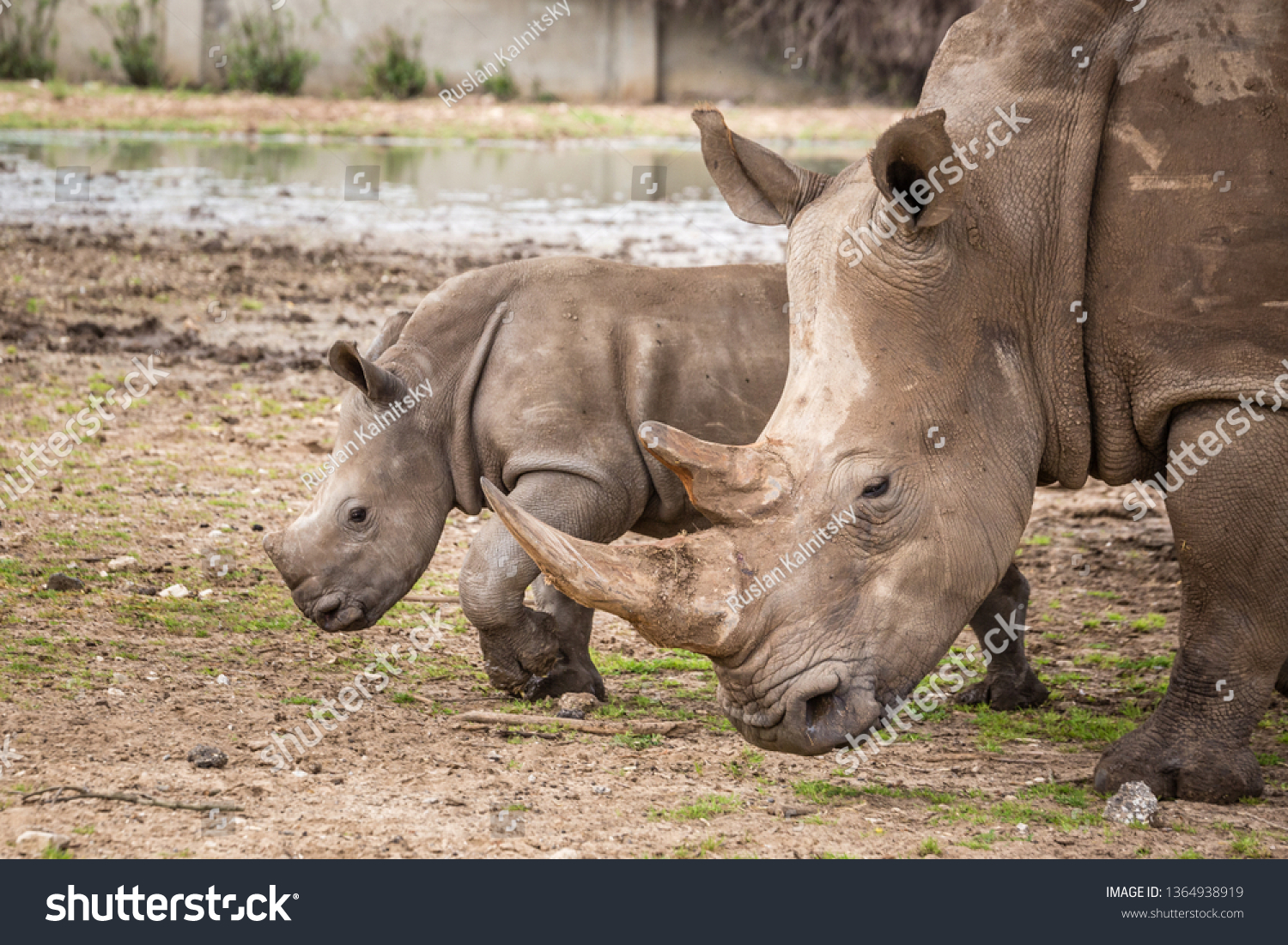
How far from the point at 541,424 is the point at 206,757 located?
1.82 meters

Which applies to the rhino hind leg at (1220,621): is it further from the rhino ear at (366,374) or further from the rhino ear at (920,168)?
the rhino ear at (366,374)

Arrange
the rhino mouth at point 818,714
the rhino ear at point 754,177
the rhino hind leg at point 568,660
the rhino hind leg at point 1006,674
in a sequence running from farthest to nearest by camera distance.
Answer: the rhino hind leg at point 1006,674
the rhino hind leg at point 568,660
the rhino ear at point 754,177
the rhino mouth at point 818,714

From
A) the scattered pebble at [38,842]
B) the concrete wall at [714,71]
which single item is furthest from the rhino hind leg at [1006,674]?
the concrete wall at [714,71]

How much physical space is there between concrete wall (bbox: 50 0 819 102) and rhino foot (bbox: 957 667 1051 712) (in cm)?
2657

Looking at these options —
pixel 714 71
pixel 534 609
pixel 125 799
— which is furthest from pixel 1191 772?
pixel 714 71

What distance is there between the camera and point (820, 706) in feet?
13.5

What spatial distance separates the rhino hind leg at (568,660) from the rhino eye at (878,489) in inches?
70.3

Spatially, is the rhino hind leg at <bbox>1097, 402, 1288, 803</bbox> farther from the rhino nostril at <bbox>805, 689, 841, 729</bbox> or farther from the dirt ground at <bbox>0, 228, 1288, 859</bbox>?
the rhino nostril at <bbox>805, 689, 841, 729</bbox>

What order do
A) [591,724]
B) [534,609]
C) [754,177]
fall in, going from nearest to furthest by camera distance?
1. [754,177]
2. [591,724]
3. [534,609]

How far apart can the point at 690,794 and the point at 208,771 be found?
1440 mm

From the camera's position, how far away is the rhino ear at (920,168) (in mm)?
4043

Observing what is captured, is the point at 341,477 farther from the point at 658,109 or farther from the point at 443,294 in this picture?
the point at 658,109

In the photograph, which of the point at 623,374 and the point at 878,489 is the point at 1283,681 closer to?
the point at 878,489

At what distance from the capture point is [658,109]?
30.4m
